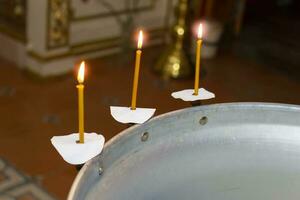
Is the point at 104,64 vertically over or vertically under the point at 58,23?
under

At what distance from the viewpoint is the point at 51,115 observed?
2.79 metres

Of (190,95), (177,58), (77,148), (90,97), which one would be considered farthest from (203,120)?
(177,58)

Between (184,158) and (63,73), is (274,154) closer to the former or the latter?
(184,158)

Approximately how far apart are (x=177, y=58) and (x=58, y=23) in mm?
731

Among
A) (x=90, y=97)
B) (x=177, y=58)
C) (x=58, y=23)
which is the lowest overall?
(x=90, y=97)

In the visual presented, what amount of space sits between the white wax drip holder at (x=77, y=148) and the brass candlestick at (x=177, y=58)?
2710mm

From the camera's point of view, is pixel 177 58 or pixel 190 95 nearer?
pixel 190 95

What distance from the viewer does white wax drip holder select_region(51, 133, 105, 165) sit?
27.0 inches

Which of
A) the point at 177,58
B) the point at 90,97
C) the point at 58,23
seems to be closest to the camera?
the point at 90,97

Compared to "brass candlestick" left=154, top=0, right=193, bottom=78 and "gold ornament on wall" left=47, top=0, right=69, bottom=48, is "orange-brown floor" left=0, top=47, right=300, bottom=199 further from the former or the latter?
"gold ornament on wall" left=47, top=0, right=69, bottom=48

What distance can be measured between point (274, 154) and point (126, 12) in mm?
2881

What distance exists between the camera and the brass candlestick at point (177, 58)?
3.43 metres

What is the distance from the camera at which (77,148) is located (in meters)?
0.70

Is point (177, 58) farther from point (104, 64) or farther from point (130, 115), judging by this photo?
point (130, 115)
